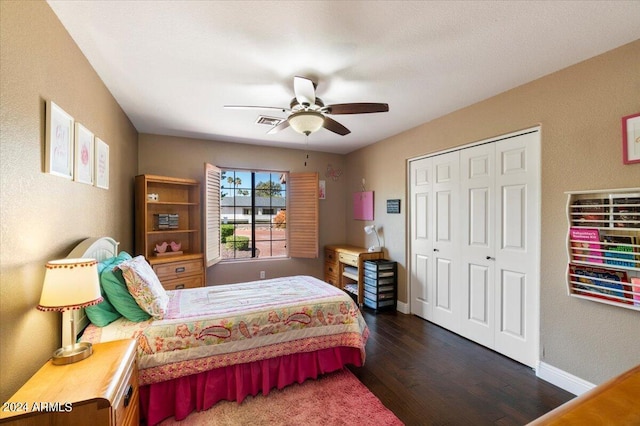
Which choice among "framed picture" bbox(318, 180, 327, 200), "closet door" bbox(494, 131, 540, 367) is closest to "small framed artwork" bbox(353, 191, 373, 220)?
"framed picture" bbox(318, 180, 327, 200)

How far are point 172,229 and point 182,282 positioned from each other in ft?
2.65

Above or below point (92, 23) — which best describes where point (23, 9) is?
below

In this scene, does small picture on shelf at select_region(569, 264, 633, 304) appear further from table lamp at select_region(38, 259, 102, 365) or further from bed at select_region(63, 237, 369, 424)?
table lamp at select_region(38, 259, 102, 365)

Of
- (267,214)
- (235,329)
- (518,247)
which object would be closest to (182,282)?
(267,214)

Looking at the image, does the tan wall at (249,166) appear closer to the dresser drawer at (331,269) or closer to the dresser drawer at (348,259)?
the dresser drawer at (331,269)

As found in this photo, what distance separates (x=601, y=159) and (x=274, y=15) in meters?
2.48

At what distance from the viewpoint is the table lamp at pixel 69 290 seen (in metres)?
1.28

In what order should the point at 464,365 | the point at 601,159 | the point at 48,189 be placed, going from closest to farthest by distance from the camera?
the point at 48,189, the point at 601,159, the point at 464,365

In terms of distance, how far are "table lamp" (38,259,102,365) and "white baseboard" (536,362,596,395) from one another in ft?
10.8

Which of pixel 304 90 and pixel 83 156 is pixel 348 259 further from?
pixel 83 156

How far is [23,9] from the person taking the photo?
129cm

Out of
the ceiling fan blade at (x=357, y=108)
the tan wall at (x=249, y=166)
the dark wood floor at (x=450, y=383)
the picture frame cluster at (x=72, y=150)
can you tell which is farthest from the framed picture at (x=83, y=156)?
the dark wood floor at (x=450, y=383)

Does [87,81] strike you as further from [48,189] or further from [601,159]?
[601,159]

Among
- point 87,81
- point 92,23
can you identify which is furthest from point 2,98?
point 87,81
